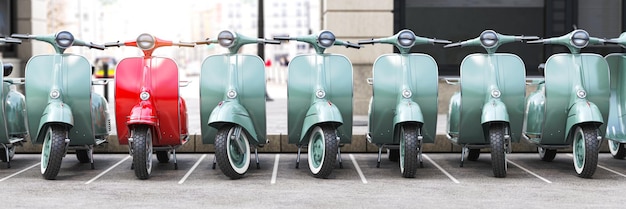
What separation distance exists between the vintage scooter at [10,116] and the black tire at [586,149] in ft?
15.8

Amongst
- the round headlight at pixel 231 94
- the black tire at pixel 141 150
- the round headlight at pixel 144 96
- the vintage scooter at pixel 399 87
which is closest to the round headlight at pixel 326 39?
the vintage scooter at pixel 399 87

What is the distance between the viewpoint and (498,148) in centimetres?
778

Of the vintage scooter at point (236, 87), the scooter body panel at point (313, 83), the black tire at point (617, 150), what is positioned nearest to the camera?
the vintage scooter at point (236, 87)

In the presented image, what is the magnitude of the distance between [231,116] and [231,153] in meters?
0.30

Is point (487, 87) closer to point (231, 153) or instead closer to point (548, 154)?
point (548, 154)

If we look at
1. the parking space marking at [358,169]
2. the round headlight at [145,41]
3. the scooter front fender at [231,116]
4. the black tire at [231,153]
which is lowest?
the parking space marking at [358,169]

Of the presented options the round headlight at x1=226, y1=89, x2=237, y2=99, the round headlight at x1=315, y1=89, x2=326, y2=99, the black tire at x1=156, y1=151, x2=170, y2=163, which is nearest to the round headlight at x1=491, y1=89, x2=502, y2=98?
the round headlight at x1=315, y1=89, x2=326, y2=99

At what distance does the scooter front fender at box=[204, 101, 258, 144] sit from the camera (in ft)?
25.5

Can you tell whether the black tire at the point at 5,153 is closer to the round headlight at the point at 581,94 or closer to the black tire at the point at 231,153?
the black tire at the point at 231,153

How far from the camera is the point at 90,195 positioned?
22.7 ft

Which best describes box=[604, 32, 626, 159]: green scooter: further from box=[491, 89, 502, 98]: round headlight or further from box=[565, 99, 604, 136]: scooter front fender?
box=[491, 89, 502, 98]: round headlight

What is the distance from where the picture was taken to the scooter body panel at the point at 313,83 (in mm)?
8375

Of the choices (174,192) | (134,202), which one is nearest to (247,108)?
(174,192)

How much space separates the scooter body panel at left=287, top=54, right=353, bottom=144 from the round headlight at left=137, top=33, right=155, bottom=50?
3.99ft
